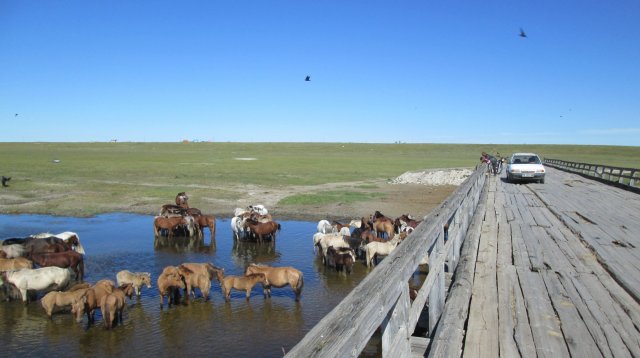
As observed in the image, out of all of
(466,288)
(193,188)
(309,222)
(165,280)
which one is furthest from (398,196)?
(466,288)

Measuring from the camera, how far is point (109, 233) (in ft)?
64.7

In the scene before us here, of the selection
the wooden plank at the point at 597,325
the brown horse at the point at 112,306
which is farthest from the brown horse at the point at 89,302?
the wooden plank at the point at 597,325

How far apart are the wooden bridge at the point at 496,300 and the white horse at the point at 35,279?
8245mm

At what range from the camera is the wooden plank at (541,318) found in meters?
4.23

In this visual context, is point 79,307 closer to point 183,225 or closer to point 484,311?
point 484,311

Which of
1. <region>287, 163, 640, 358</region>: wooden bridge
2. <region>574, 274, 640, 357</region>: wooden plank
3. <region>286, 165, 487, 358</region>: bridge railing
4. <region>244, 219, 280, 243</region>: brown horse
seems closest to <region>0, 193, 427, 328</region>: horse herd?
<region>244, 219, 280, 243</region>: brown horse

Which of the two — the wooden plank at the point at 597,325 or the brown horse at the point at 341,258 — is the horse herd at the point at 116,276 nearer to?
the brown horse at the point at 341,258

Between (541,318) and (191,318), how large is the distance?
7.17 meters

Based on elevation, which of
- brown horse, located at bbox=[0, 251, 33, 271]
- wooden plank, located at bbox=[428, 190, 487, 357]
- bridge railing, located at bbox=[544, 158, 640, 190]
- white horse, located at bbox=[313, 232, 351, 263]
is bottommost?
brown horse, located at bbox=[0, 251, 33, 271]

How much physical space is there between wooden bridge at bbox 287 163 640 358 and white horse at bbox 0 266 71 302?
325 inches

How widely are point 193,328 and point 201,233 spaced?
9969mm

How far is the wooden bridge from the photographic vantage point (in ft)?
8.61

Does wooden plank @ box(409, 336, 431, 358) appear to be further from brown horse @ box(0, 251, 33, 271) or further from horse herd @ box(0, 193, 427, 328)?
brown horse @ box(0, 251, 33, 271)

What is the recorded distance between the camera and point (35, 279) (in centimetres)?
1065
